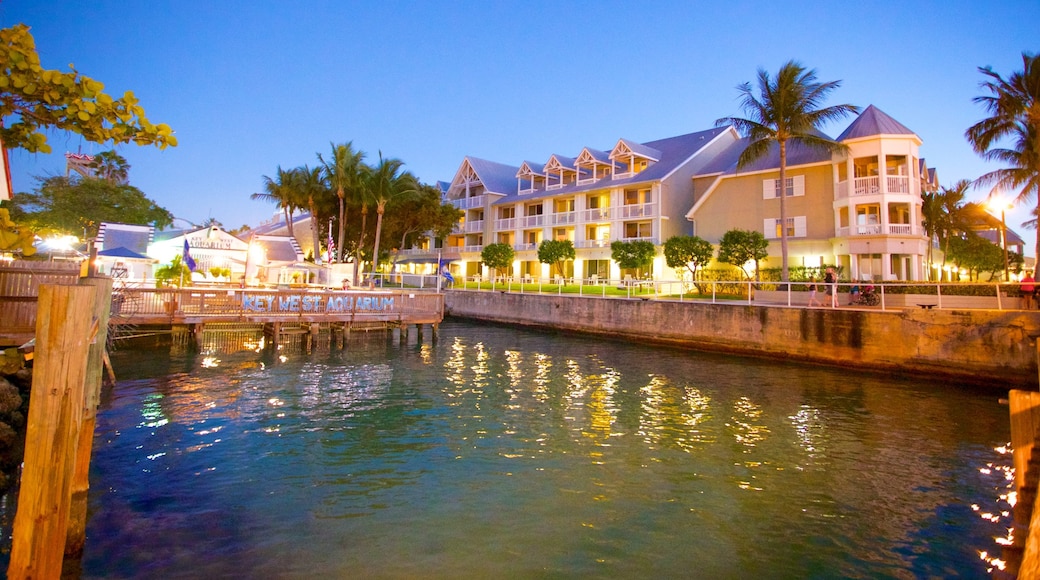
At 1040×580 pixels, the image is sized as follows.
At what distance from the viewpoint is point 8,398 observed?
29.1 ft

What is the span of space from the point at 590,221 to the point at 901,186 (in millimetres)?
21196

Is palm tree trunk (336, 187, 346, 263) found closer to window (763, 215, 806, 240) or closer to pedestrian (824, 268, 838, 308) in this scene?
window (763, 215, 806, 240)

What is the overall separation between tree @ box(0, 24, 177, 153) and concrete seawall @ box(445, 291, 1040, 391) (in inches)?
771

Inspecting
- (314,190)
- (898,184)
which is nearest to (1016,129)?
(898,184)

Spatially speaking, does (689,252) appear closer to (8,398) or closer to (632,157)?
(632,157)

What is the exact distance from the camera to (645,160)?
42.7m

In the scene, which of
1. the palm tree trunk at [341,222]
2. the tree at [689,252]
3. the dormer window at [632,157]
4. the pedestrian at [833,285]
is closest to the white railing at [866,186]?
the tree at [689,252]

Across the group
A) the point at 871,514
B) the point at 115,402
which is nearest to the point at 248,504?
the point at 115,402

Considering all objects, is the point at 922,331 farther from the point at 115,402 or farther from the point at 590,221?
the point at 590,221

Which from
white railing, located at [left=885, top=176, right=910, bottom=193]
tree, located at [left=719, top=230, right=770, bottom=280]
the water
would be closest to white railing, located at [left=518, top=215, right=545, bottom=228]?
tree, located at [left=719, top=230, right=770, bottom=280]

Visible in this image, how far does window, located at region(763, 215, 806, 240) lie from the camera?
33.1m

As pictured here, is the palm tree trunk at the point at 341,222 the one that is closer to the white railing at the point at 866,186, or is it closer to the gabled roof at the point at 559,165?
the gabled roof at the point at 559,165

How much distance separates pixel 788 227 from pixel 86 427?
36302mm

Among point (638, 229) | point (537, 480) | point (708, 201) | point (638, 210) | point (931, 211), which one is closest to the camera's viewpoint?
point (537, 480)
